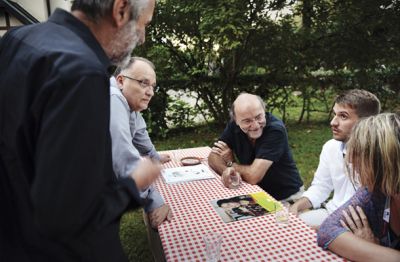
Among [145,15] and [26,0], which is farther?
[26,0]

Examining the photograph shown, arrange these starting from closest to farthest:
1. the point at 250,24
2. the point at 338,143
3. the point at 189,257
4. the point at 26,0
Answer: the point at 189,257
the point at 338,143
the point at 250,24
the point at 26,0

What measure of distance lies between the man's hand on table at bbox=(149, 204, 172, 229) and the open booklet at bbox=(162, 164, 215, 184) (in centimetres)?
68

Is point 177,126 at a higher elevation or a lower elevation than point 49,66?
lower

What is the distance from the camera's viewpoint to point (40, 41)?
0.99 m

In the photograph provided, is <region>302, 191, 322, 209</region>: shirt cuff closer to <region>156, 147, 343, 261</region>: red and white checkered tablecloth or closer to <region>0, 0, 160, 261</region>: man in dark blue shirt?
<region>156, 147, 343, 261</region>: red and white checkered tablecloth

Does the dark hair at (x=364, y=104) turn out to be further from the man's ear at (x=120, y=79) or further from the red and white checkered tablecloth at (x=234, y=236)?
the man's ear at (x=120, y=79)

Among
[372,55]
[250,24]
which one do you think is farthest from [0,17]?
[372,55]

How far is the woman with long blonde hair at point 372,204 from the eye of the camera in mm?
1610

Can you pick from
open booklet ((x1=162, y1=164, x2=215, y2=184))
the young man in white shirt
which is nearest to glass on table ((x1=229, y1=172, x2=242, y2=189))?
open booklet ((x1=162, y1=164, x2=215, y2=184))

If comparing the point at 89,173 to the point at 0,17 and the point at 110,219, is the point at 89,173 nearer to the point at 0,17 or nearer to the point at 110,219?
the point at 110,219

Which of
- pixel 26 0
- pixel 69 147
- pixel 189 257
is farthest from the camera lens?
pixel 26 0

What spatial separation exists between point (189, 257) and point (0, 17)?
450 inches

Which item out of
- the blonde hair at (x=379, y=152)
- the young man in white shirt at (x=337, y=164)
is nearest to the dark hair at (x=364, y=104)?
the young man in white shirt at (x=337, y=164)

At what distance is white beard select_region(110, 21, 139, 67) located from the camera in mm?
1165
